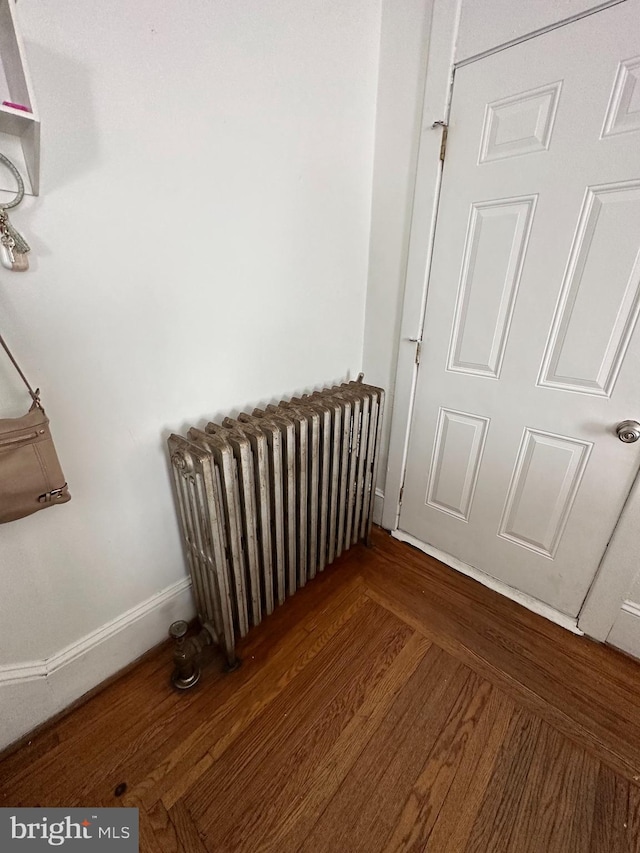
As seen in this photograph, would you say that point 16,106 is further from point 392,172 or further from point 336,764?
point 336,764

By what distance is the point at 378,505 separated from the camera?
1916 millimetres

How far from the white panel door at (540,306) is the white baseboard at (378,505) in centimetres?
39

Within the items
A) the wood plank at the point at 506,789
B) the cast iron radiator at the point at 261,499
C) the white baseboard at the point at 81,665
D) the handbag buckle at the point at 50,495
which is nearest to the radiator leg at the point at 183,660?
the cast iron radiator at the point at 261,499

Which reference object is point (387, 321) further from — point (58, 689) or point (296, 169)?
point (58, 689)

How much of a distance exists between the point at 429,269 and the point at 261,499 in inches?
45.5

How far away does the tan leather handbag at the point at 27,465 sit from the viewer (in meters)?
0.70

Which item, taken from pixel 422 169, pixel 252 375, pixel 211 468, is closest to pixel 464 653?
pixel 211 468

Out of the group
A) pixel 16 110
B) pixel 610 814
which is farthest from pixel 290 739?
pixel 16 110

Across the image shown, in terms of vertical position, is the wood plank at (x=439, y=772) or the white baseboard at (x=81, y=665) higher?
the white baseboard at (x=81, y=665)

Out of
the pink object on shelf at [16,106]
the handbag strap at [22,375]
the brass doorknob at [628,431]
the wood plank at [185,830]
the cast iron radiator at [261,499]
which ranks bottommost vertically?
the wood plank at [185,830]

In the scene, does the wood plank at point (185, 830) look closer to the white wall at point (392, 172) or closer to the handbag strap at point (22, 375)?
the handbag strap at point (22, 375)

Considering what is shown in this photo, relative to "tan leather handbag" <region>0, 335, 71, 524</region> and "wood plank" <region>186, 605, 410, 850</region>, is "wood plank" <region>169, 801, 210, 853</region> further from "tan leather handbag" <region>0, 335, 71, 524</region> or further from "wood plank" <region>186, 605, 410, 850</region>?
"tan leather handbag" <region>0, 335, 71, 524</region>

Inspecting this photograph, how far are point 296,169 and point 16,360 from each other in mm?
1059

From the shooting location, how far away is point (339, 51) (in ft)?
3.87
